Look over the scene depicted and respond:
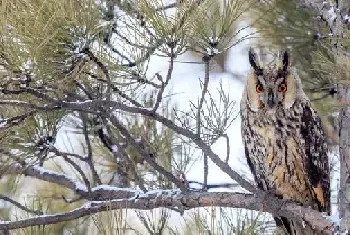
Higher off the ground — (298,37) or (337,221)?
(298,37)

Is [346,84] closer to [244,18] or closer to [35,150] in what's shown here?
[35,150]

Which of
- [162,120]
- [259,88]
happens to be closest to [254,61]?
[259,88]

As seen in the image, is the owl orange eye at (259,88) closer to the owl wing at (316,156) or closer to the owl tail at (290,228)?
the owl wing at (316,156)

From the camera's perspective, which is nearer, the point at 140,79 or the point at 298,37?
the point at 140,79

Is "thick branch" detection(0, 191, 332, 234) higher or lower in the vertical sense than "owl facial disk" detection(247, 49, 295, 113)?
lower

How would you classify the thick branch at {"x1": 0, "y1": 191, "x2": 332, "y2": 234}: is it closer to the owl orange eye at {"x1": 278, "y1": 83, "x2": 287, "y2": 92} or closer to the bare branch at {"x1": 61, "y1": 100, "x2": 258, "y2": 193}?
the bare branch at {"x1": 61, "y1": 100, "x2": 258, "y2": 193}

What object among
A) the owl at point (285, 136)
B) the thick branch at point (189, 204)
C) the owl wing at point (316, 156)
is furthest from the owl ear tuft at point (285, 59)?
the thick branch at point (189, 204)

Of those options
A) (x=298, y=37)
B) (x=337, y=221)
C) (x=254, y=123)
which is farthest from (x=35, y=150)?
(x=298, y=37)

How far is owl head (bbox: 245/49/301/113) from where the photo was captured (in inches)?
74.6

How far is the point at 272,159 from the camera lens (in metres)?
2.00

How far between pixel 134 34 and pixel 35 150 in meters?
0.46

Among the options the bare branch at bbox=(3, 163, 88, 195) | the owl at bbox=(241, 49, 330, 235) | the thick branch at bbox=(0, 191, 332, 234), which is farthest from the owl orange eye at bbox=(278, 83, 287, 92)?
the bare branch at bbox=(3, 163, 88, 195)

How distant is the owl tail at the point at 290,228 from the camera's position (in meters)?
1.96

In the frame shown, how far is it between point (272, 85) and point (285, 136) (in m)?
0.15
